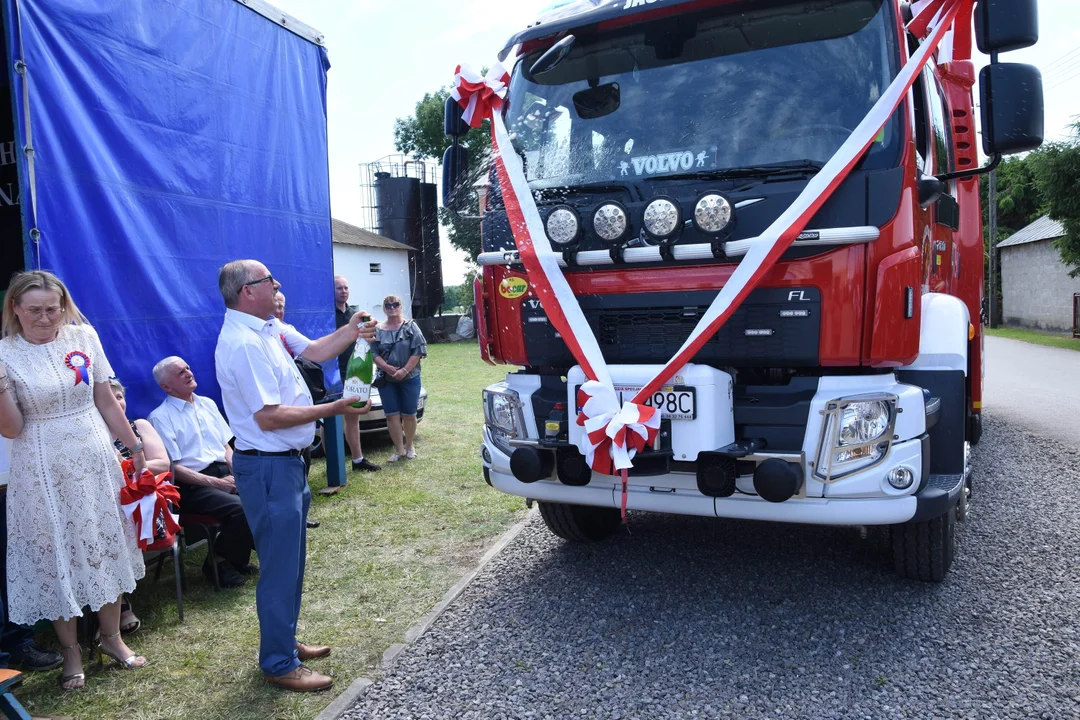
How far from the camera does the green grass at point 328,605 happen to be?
320 centimetres

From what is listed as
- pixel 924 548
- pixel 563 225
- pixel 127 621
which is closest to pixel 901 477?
pixel 924 548

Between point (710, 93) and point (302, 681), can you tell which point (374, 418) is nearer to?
point (302, 681)

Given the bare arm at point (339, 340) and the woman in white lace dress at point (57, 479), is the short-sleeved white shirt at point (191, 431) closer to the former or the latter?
the woman in white lace dress at point (57, 479)

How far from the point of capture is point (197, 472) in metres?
4.60

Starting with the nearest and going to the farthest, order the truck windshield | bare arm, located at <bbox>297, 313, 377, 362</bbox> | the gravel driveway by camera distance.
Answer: the gravel driveway, the truck windshield, bare arm, located at <bbox>297, 313, 377, 362</bbox>

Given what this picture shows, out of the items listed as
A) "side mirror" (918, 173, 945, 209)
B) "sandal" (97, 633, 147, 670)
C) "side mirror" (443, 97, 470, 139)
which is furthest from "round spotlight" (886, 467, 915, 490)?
"sandal" (97, 633, 147, 670)

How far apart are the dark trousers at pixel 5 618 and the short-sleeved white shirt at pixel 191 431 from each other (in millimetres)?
930

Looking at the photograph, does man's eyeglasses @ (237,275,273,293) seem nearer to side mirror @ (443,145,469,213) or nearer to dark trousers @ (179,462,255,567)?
side mirror @ (443,145,469,213)

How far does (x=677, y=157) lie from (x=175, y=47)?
10.4 feet

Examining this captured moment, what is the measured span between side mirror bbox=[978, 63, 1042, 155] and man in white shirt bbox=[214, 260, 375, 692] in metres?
2.99

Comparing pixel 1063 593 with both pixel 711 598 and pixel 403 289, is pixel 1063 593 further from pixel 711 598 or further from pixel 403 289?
pixel 403 289

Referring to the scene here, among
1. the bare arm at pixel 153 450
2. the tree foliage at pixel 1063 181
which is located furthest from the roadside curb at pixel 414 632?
the tree foliage at pixel 1063 181

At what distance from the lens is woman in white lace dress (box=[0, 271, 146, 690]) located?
3.29 metres

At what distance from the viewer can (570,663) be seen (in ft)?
→ 10.9
